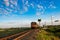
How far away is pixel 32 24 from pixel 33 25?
0.79 metres

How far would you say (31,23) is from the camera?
78.1 meters

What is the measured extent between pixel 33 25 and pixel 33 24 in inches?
33.6

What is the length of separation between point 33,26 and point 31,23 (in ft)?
7.77

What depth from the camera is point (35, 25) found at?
7831cm

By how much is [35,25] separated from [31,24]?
2.35 m

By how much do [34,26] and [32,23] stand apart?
240cm

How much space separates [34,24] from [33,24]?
0.57 metres

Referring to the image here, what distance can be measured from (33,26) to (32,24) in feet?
5.54

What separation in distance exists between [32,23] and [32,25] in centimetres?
134

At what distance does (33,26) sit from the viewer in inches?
3118

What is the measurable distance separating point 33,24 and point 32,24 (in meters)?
0.83

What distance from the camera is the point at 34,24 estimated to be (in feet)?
254

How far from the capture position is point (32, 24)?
78.1 m

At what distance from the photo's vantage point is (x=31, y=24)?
258 ft
